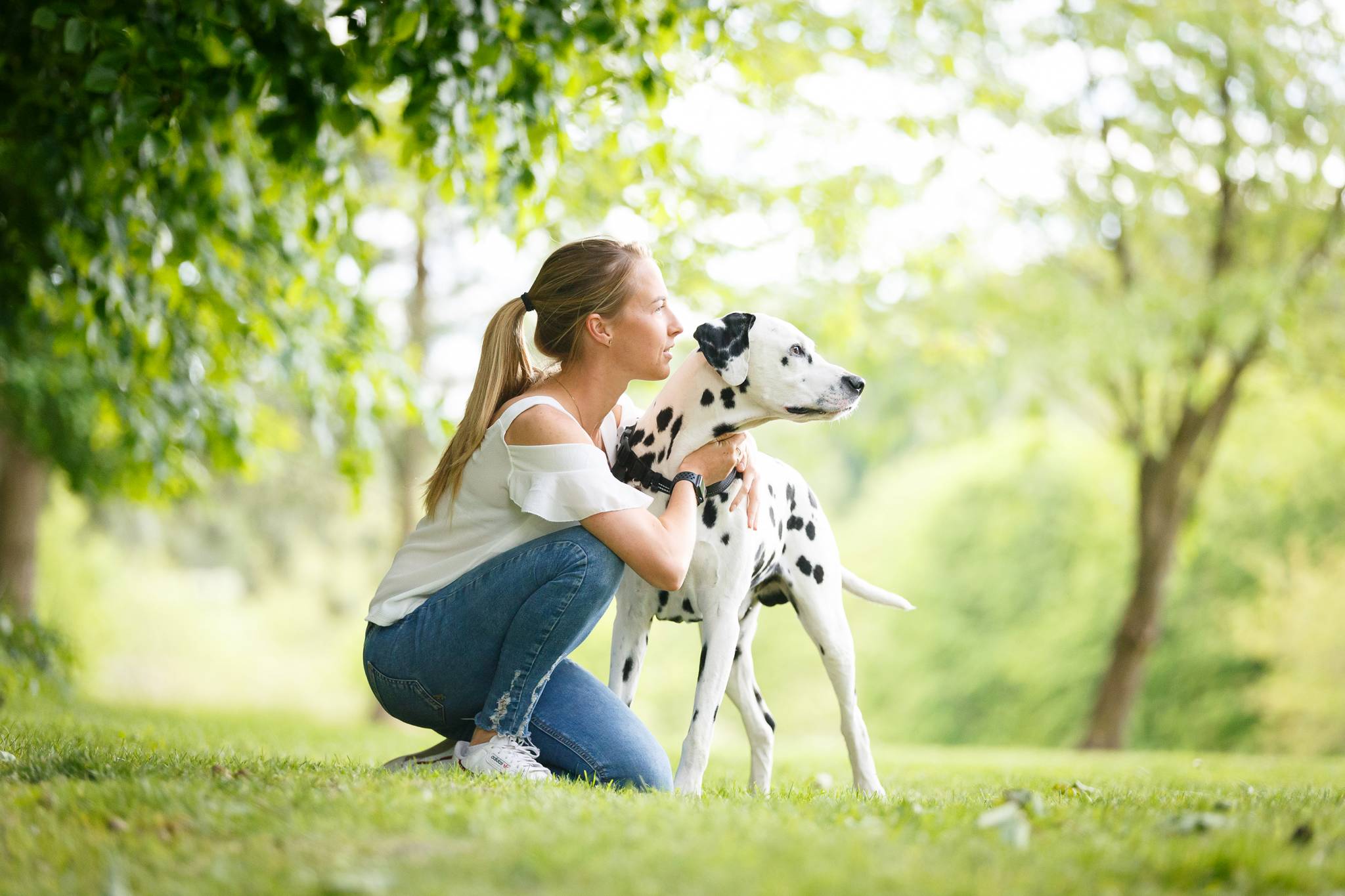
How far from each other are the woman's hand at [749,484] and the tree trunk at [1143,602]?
930 cm

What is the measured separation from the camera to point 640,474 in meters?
3.73

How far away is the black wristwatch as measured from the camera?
3469mm

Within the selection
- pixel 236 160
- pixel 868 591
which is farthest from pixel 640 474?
pixel 236 160

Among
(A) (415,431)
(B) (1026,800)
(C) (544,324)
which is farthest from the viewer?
(A) (415,431)

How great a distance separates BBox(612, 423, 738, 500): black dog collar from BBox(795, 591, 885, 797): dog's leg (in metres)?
0.64

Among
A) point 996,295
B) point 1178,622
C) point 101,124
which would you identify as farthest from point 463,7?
point 1178,622

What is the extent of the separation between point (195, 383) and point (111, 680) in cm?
1798

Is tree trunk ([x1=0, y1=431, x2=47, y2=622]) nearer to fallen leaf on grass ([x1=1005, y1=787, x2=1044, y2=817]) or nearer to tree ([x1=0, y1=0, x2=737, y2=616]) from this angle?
tree ([x1=0, y1=0, x2=737, y2=616])

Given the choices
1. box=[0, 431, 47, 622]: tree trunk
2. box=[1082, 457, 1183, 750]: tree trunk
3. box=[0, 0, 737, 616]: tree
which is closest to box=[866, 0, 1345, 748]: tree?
box=[1082, 457, 1183, 750]: tree trunk

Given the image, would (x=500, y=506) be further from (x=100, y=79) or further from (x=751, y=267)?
(x=751, y=267)

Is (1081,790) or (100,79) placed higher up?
(100,79)

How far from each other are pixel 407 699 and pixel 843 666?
1505mm

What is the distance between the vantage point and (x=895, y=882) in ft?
6.58

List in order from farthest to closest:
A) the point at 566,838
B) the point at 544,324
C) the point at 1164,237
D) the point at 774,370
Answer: the point at 1164,237 < the point at 544,324 < the point at 774,370 < the point at 566,838
